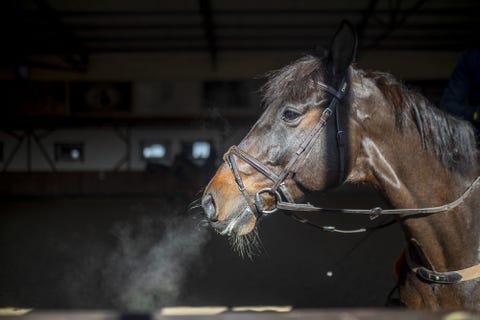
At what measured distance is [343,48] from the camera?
2258 mm

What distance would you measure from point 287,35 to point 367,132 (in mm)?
9302

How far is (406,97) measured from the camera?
94.1 inches

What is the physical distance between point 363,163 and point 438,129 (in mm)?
403

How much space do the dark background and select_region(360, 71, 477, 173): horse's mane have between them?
9.49 ft

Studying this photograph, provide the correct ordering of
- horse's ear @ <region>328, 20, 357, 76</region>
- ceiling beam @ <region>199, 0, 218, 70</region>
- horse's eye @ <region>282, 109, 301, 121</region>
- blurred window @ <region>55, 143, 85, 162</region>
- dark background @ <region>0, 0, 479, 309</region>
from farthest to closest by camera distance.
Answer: blurred window @ <region>55, 143, 85, 162</region>, ceiling beam @ <region>199, 0, 218, 70</region>, dark background @ <region>0, 0, 479, 309</region>, horse's eye @ <region>282, 109, 301, 121</region>, horse's ear @ <region>328, 20, 357, 76</region>

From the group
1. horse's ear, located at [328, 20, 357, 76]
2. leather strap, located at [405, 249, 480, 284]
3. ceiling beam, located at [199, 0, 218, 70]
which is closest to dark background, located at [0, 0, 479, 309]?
ceiling beam, located at [199, 0, 218, 70]

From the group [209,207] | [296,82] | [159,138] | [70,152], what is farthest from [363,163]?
[70,152]

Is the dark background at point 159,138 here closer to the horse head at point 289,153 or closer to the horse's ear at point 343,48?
the horse head at point 289,153

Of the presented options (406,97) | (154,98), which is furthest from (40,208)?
(406,97)

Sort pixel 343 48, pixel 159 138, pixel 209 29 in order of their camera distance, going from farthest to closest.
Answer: pixel 159 138 < pixel 209 29 < pixel 343 48

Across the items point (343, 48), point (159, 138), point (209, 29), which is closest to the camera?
point (343, 48)

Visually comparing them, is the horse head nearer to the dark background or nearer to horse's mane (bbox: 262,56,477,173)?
horse's mane (bbox: 262,56,477,173)

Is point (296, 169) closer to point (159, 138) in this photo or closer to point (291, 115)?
point (291, 115)

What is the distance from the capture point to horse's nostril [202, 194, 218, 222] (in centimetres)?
230
